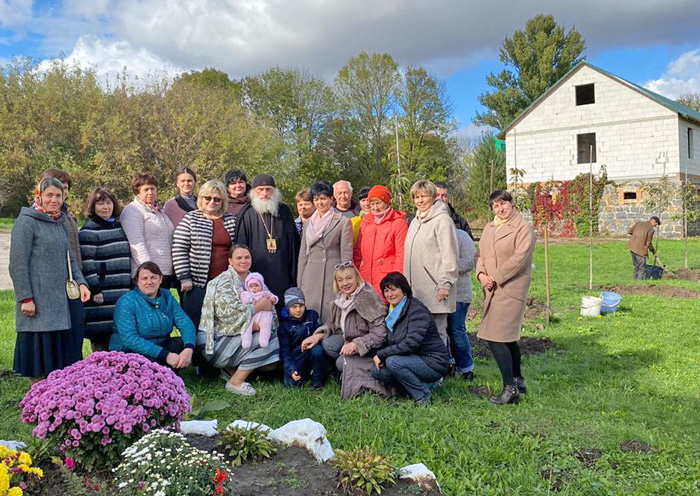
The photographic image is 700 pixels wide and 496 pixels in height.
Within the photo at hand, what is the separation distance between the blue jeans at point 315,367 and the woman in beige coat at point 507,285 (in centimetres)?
140

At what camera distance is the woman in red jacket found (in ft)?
17.5

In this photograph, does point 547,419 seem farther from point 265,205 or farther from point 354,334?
point 265,205

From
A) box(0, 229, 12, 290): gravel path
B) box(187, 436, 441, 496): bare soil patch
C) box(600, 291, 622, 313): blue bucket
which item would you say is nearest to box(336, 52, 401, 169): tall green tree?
box(0, 229, 12, 290): gravel path

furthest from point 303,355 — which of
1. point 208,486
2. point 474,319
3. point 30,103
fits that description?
point 30,103

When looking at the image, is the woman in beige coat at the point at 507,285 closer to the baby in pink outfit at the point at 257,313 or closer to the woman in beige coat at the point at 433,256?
the woman in beige coat at the point at 433,256

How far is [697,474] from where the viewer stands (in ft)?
11.0

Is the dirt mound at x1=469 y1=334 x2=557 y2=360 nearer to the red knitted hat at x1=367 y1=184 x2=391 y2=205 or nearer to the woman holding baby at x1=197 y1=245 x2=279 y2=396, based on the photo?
the red knitted hat at x1=367 y1=184 x2=391 y2=205

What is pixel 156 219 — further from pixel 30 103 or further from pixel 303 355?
pixel 30 103

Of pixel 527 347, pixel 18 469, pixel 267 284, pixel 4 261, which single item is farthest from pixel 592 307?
pixel 4 261

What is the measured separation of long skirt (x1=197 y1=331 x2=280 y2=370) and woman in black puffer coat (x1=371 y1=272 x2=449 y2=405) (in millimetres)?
1048

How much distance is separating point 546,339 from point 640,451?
3.74 meters

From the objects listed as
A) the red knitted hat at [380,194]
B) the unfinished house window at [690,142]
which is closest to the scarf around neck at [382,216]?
the red knitted hat at [380,194]

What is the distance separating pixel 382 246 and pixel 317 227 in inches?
24.9

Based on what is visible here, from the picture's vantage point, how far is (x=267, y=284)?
564 centimetres
